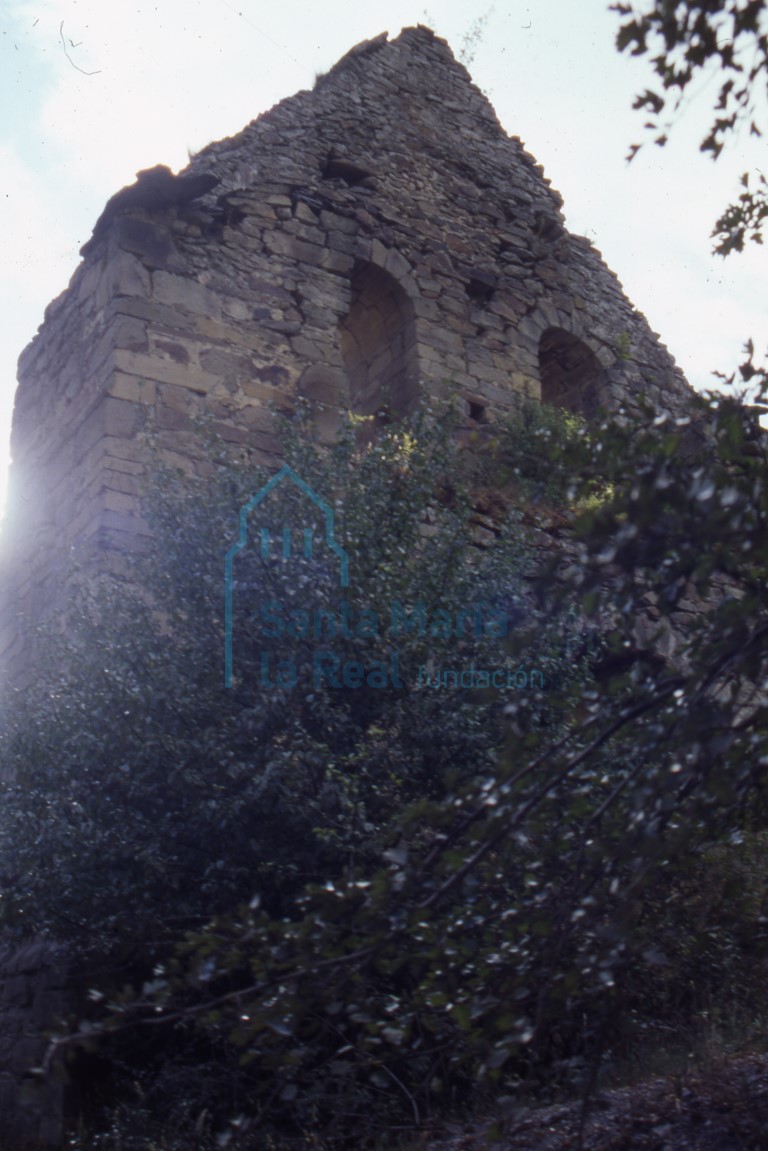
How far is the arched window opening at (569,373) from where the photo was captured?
29.5 ft

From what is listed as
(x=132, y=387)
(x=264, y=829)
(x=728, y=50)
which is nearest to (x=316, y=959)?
(x=264, y=829)

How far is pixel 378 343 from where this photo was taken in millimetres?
8203

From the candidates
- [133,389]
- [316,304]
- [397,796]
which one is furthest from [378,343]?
[397,796]

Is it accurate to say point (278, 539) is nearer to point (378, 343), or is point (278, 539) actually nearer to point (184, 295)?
point (184, 295)

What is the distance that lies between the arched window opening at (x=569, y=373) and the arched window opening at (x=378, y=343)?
134 centimetres

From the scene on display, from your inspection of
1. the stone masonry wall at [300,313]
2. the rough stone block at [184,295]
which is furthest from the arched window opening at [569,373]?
the rough stone block at [184,295]

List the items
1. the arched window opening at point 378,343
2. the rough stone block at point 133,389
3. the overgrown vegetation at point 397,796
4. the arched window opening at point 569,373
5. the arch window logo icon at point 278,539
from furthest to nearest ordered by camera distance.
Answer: the arched window opening at point 569,373, the arched window opening at point 378,343, the rough stone block at point 133,389, the arch window logo icon at point 278,539, the overgrown vegetation at point 397,796

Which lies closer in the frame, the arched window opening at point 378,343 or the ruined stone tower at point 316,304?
the ruined stone tower at point 316,304

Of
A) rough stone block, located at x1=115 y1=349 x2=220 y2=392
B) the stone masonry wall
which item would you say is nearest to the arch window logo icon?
the stone masonry wall

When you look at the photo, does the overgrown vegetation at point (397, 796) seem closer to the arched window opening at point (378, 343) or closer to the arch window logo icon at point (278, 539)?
the arch window logo icon at point (278, 539)

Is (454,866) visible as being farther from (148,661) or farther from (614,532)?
(148,661)

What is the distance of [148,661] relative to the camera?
4719 mm

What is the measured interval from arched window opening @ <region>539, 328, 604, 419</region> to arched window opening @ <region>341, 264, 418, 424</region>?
4.41 feet

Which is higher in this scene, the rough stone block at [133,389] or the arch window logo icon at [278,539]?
the rough stone block at [133,389]
